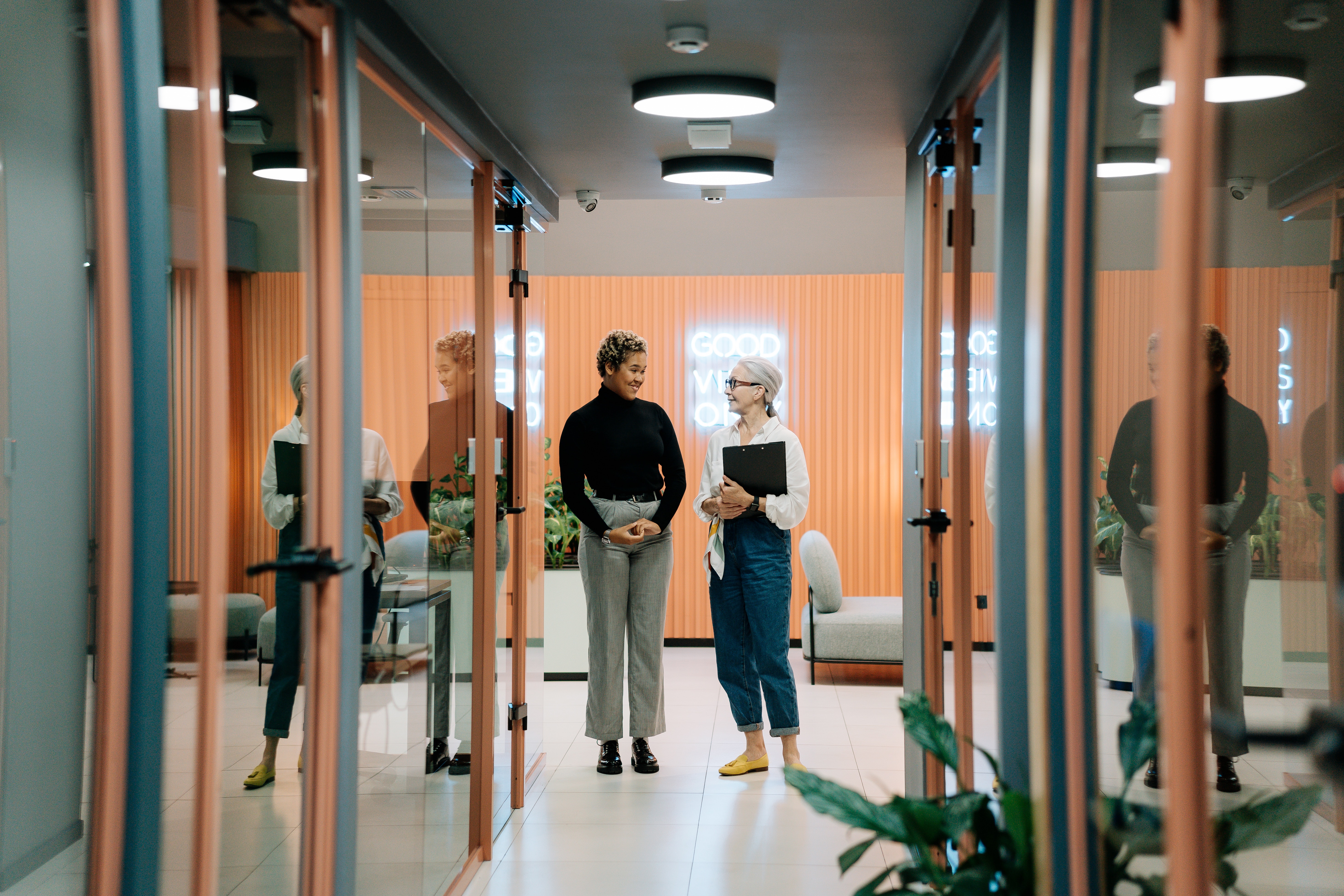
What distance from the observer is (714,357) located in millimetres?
7352

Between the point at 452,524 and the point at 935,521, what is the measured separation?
143 centimetres

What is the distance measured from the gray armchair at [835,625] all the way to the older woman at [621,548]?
5.71ft

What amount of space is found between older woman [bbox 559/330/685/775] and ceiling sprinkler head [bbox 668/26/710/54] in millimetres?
1716

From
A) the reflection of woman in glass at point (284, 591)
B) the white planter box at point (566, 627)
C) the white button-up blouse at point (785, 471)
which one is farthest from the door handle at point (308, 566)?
the white planter box at point (566, 627)

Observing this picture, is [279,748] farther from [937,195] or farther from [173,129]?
[937,195]

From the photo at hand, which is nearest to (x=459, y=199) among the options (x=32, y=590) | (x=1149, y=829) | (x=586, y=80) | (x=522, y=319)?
(x=586, y=80)

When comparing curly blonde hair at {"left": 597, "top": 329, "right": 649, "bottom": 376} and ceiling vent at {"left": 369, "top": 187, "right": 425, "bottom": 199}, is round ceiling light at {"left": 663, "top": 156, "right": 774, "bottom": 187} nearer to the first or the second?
curly blonde hair at {"left": 597, "top": 329, "right": 649, "bottom": 376}

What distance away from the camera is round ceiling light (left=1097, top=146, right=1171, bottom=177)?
55.2 inches

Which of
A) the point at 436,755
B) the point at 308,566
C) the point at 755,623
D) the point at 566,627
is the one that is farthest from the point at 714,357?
the point at 308,566

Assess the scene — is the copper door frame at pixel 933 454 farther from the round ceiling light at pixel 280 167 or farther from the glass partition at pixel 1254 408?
the round ceiling light at pixel 280 167

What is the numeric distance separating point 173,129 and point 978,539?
79.8 inches

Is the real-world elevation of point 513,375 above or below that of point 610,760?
above

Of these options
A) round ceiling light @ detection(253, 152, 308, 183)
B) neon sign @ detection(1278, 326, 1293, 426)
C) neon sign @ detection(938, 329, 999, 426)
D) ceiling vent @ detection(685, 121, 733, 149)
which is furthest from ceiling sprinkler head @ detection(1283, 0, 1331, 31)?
ceiling vent @ detection(685, 121, 733, 149)

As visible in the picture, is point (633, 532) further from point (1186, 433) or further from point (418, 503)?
point (1186, 433)
